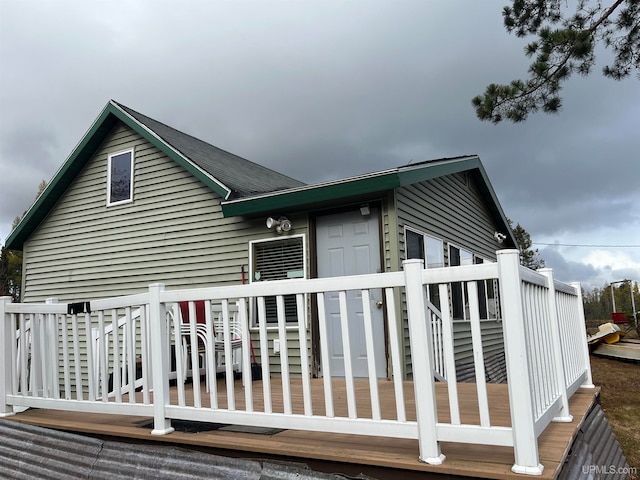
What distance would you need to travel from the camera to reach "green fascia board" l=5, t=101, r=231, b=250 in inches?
279

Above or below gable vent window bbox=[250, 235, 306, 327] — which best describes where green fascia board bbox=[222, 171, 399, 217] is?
above

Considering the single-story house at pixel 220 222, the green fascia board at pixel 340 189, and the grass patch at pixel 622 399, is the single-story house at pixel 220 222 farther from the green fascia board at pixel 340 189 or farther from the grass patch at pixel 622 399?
the grass patch at pixel 622 399

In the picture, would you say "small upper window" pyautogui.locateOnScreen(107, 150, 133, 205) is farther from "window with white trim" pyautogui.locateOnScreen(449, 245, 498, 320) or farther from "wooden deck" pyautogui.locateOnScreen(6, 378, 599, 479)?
"window with white trim" pyautogui.locateOnScreen(449, 245, 498, 320)

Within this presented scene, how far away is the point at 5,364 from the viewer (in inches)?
140

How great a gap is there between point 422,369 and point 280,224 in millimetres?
3851

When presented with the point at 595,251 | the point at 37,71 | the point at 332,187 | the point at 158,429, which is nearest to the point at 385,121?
the point at 37,71

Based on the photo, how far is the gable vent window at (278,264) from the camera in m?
5.61

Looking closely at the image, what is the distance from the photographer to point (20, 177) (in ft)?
→ 90.3

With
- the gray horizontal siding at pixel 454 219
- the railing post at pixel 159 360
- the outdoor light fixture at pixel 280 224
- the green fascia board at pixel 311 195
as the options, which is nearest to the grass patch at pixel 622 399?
the gray horizontal siding at pixel 454 219

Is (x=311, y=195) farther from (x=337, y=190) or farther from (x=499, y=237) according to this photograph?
(x=499, y=237)

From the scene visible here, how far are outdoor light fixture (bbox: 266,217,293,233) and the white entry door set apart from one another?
0.36 meters

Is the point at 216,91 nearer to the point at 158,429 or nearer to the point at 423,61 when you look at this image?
the point at 423,61
